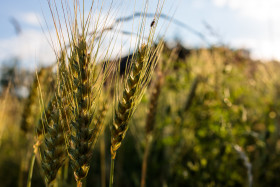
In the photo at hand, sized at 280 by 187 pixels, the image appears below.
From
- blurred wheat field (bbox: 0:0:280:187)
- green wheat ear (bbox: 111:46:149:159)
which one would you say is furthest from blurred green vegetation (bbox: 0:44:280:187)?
green wheat ear (bbox: 111:46:149:159)

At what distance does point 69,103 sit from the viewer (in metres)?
1.01

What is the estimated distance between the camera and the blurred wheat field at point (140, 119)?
1.00 meters

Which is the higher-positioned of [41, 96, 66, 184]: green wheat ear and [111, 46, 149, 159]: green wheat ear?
[111, 46, 149, 159]: green wheat ear

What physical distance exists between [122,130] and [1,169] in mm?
4222

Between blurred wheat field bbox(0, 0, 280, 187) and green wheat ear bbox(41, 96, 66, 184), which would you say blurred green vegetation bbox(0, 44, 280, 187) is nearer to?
blurred wheat field bbox(0, 0, 280, 187)

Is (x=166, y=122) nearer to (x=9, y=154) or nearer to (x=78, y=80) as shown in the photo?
(x=78, y=80)

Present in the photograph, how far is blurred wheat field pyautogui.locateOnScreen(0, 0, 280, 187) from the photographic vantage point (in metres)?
1.00

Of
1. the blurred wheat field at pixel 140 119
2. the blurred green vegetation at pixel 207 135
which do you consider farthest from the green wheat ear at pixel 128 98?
the blurred green vegetation at pixel 207 135

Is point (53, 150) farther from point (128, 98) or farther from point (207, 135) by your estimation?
point (207, 135)

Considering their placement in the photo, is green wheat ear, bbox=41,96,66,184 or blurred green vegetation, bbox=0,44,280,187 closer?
green wheat ear, bbox=41,96,66,184

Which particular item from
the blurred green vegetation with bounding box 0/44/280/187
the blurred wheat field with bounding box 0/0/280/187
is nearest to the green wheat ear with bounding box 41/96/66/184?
the blurred wheat field with bounding box 0/0/280/187

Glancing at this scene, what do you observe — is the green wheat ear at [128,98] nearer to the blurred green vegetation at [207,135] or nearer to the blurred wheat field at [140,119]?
the blurred wheat field at [140,119]

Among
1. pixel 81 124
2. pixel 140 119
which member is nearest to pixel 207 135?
pixel 140 119

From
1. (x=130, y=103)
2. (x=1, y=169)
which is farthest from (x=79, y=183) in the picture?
(x=1, y=169)
